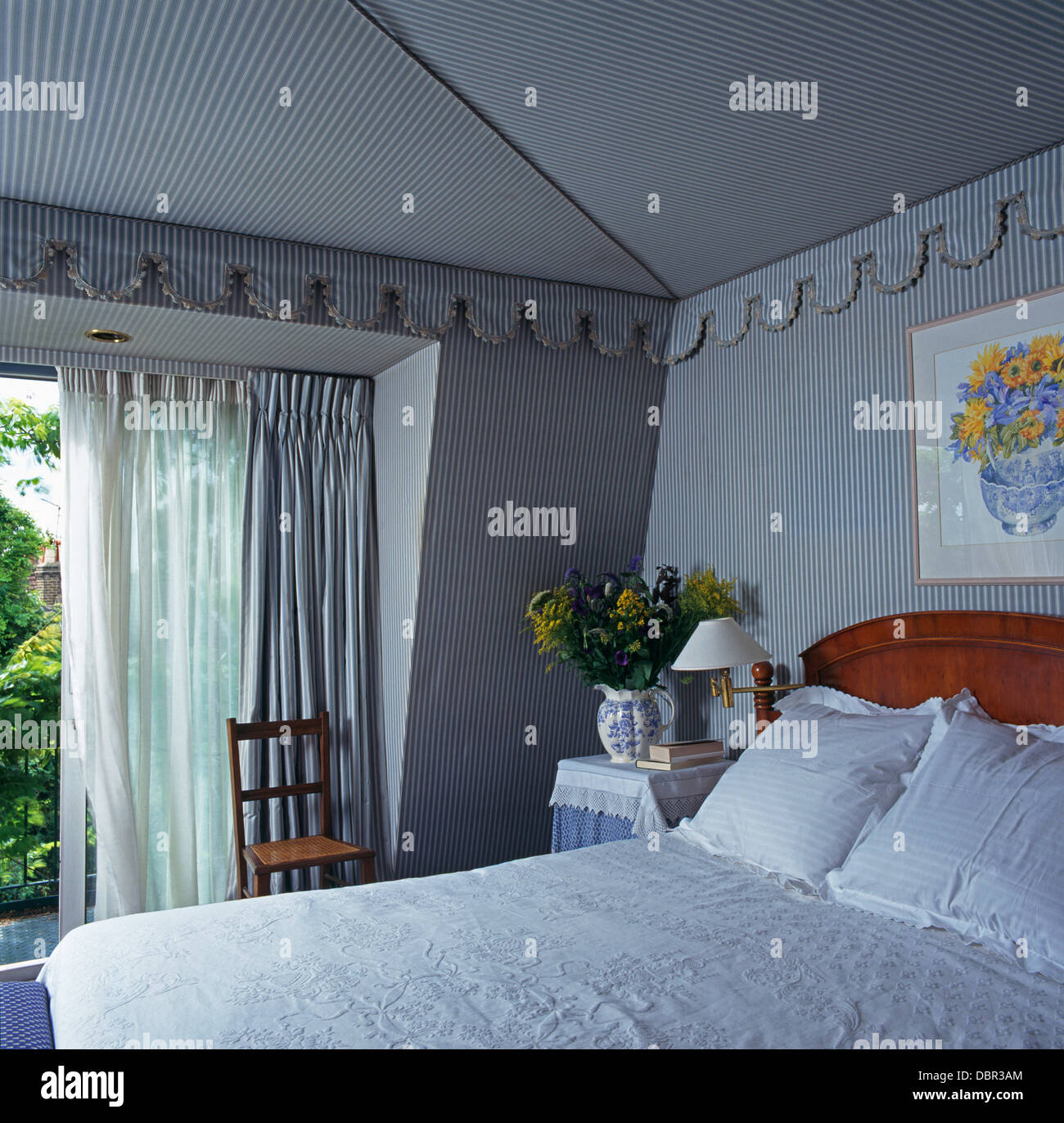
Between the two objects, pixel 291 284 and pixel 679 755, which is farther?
pixel 679 755

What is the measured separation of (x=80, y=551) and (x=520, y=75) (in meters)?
2.42

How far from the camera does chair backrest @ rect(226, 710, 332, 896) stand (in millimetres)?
3676

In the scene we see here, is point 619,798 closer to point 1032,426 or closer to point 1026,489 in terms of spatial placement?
point 1026,489

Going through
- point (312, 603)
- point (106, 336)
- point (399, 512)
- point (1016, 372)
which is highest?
point (106, 336)

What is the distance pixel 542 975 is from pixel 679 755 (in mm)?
1584

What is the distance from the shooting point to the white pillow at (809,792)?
243 centimetres

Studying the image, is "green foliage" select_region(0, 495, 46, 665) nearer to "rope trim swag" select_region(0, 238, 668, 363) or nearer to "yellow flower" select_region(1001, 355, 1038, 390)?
"rope trim swag" select_region(0, 238, 668, 363)

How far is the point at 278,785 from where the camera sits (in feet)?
A: 13.0
